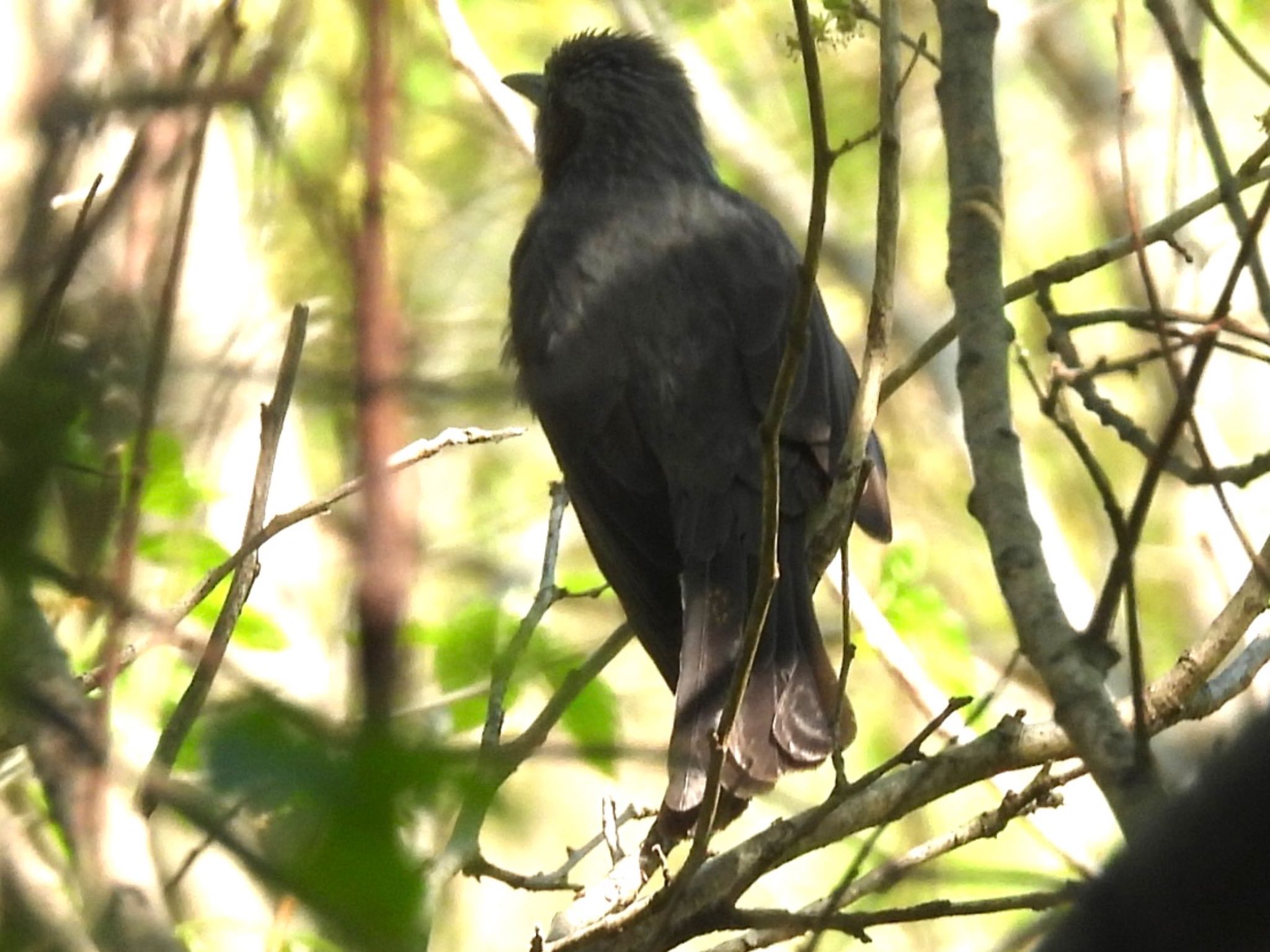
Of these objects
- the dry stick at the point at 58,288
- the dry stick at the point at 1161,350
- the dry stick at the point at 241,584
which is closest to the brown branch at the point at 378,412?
the dry stick at the point at 241,584

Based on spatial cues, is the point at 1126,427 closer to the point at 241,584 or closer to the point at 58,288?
the point at 241,584

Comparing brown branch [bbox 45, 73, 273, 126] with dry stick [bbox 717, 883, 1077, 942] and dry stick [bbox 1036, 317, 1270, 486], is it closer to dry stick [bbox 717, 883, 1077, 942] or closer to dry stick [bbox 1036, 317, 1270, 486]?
dry stick [bbox 1036, 317, 1270, 486]

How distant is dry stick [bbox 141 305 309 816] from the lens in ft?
7.60

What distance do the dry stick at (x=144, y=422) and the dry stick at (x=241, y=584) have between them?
0.10 m

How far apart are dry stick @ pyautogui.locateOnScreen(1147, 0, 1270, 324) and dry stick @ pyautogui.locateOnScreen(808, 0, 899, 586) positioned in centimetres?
64

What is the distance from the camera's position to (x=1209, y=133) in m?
2.59

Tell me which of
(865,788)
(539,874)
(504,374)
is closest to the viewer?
(504,374)

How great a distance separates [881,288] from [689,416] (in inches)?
54.4

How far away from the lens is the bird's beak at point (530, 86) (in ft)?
20.7

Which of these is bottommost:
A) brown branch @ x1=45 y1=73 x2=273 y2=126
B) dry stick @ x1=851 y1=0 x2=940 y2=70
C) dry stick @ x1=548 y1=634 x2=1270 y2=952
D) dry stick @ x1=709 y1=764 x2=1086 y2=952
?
dry stick @ x1=709 y1=764 x2=1086 y2=952

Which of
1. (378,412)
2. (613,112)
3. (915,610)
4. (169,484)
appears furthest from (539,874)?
(613,112)

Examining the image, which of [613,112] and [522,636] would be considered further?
[613,112]

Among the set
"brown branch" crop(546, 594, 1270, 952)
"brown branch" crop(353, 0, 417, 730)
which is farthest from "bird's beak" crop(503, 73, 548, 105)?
"brown branch" crop(353, 0, 417, 730)

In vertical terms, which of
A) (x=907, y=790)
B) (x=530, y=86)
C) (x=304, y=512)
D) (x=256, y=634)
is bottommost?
(x=907, y=790)
